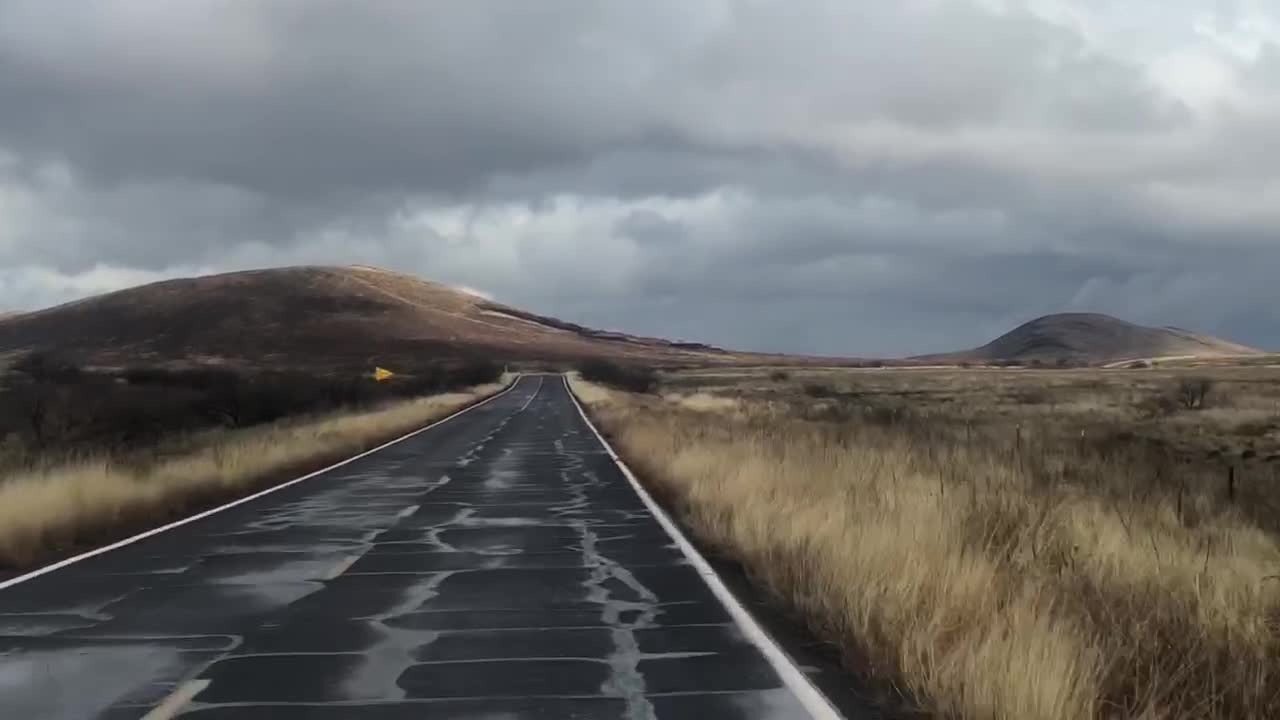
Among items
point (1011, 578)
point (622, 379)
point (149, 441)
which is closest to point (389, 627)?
point (1011, 578)

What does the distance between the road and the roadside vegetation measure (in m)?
1.23

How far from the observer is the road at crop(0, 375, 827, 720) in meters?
6.92

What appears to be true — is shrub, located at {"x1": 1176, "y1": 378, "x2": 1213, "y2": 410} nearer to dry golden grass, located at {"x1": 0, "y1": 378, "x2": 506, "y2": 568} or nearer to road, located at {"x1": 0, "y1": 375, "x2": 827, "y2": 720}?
dry golden grass, located at {"x1": 0, "y1": 378, "x2": 506, "y2": 568}

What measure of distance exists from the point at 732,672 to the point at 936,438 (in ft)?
67.4

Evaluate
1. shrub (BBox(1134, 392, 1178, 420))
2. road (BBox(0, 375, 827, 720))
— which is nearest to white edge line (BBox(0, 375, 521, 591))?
road (BBox(0, 375, 827, 720))

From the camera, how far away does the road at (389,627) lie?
272 inches

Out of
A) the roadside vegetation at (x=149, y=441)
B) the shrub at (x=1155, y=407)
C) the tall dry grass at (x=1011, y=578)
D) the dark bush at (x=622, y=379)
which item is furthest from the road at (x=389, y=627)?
the dark bush at (x=622, y=379)

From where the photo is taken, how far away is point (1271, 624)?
7684 millimetres

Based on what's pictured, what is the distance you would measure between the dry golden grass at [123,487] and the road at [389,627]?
102 cm

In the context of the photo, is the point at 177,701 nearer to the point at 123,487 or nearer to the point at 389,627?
the point at 389,627

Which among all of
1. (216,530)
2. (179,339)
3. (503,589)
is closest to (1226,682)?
(503,589)

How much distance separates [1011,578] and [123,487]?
41.3ft

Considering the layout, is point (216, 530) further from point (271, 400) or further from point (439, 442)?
point (271, 400)

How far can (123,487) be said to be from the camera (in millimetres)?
17422
